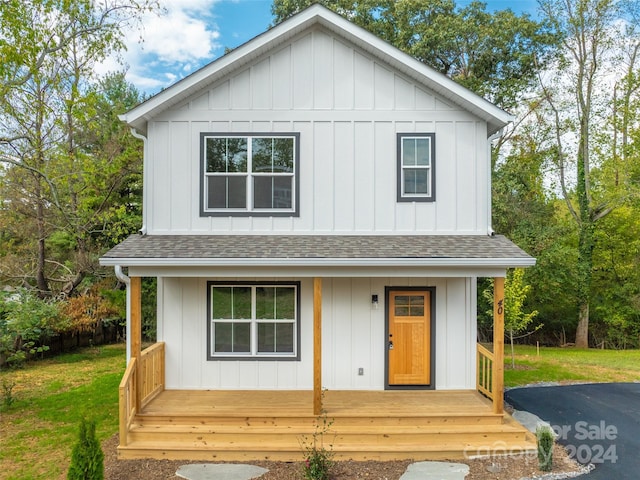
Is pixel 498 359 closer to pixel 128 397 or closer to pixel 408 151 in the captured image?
pixel 408 151

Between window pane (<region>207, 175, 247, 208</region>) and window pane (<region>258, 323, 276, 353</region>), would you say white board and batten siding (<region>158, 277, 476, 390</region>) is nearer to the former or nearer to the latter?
window pane (<region>258, 323, 276, 353</region>)

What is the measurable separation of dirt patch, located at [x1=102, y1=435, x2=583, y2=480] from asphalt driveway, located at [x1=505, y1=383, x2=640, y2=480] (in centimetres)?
53

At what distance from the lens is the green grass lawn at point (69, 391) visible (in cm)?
648

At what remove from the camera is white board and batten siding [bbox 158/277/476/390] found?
8.21 metres

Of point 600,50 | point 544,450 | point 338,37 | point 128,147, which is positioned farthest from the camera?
point 600,50

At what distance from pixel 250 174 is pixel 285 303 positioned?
268cm

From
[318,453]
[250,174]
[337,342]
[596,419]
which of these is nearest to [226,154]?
[250,174]

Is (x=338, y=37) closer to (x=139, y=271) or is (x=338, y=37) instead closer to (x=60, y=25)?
(x=139, y=271)

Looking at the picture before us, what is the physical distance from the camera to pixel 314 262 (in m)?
6.83

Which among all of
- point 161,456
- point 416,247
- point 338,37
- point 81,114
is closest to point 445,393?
point 416,247

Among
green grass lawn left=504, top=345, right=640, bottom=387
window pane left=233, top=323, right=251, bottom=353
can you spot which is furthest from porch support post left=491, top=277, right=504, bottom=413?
window pane left=233, top=323, right=251, bottom=353

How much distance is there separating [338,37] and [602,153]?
17.6 m

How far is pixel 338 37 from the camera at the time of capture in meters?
8.40

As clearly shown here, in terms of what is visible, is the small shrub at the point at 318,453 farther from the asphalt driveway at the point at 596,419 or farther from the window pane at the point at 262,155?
the window pane at the point at 262,155
